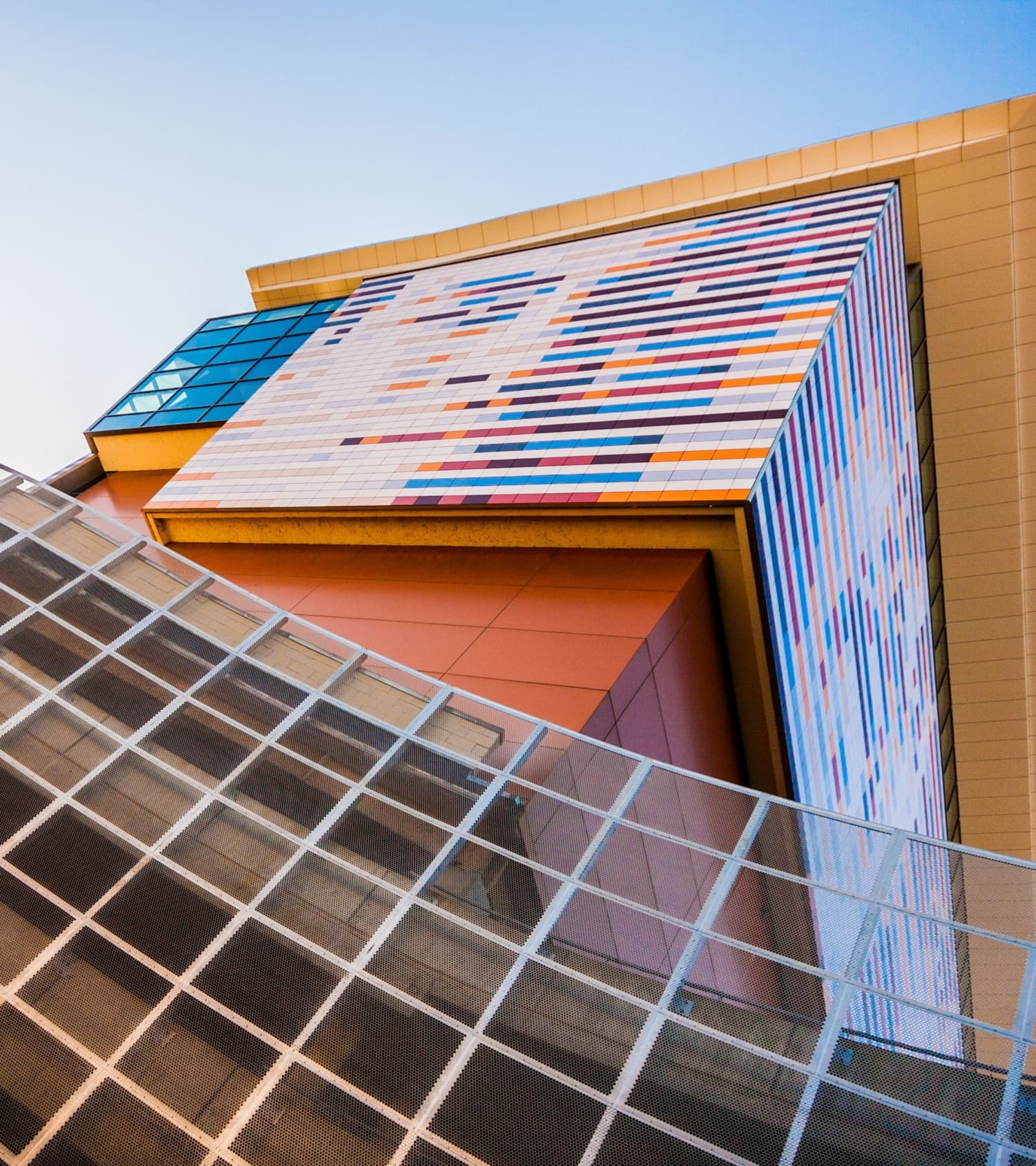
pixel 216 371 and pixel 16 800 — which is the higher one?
pixel 216 371

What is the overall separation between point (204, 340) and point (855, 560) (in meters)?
29.8

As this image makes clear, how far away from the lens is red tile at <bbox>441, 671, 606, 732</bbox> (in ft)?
48.6

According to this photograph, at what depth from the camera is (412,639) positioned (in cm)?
1858

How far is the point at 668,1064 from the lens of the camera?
28.7 feet

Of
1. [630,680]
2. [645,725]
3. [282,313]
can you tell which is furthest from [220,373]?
[645,725]

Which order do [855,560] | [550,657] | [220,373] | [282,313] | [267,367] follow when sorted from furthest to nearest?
1. [282,313]
2. [220,373]
3. [267,367]
4. [855,560]
5. [550,657]

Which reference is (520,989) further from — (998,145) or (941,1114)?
(998,145)

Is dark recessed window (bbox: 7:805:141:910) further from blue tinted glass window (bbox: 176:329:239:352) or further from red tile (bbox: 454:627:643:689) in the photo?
blue tinted glass window (bbox: 176:329:239:352)

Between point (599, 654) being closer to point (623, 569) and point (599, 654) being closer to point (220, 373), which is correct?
point (623, 569)

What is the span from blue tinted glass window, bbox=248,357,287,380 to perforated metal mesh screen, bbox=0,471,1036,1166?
74.3 ft

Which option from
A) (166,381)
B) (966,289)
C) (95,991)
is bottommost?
(95,991)

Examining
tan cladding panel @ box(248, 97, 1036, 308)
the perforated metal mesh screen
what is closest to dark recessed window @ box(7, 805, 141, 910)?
the perforated metal mesh screen

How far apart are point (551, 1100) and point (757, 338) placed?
17.8 metres

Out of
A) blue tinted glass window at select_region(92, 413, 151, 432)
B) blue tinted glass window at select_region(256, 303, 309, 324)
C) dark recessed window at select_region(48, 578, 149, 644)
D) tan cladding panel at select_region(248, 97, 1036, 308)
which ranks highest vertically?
tan cladding panel at select_region(248, 97, 1036, 308)
